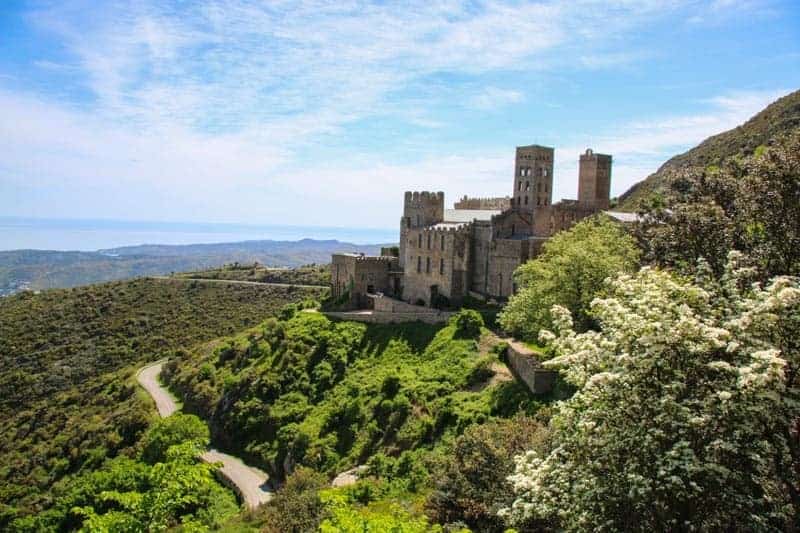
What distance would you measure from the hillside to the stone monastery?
2477 cm

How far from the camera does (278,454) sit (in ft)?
149

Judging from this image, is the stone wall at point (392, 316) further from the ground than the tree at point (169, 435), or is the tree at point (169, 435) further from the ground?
the stone wall at point (392, 316)

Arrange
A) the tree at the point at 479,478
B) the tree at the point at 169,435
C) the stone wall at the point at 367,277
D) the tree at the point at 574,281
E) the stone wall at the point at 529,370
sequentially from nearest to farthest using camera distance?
1. the tree at the point at 479,478
2. the tree at the point at 574,281
3. the stone wall at the point at 529,370
4. the tree at the point at 169,435
5. the stone wall at the point at 367,277

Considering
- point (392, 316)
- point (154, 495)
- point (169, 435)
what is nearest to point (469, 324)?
point (392, 316)

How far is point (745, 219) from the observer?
829 inches

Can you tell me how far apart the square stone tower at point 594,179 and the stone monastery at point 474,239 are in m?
0.09

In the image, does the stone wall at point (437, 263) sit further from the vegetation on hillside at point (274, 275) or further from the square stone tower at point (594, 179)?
the vegetation on hillside at point (274, 275)

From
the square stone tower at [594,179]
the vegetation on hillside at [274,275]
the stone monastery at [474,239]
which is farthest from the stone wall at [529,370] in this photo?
the vegetation on hillside at [274,275]

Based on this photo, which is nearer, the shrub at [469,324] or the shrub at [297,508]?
the shrub at [297,508]

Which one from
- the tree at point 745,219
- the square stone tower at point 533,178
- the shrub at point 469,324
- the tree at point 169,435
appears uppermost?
the square stone tower at point 533,178

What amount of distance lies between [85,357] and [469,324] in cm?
5853

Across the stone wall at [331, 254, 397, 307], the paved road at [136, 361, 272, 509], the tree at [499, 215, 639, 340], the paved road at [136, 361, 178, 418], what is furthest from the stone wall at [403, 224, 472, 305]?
the paved road at [136, 361, 178, 418]

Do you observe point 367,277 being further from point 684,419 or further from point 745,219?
point 684,419

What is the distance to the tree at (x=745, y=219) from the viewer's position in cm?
1919
